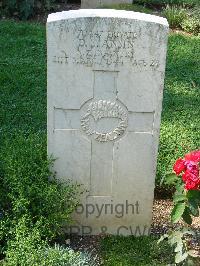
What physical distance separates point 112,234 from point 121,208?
0.25 meters

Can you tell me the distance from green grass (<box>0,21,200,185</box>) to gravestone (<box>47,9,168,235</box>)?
24.6 inches

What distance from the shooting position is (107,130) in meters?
3.95

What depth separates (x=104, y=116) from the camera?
3902mm

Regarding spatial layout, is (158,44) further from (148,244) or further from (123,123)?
(148,244)

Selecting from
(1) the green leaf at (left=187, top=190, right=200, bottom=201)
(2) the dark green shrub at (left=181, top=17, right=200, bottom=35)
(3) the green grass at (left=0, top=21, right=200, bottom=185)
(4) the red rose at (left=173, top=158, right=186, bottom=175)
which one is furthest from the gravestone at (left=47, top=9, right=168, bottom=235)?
(2) the dark green shrub at (left=181, top=17, right=200, bottom=35)

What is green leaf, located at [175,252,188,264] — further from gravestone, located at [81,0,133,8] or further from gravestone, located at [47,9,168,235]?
gravestone, located at [81,0,133,8]

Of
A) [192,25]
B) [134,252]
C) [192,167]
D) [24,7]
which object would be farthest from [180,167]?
[24,7]

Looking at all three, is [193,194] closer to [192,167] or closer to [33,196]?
[192,167]

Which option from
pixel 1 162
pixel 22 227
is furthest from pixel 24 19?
pixel 22 227

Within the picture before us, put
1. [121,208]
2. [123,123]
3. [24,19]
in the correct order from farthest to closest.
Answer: [24,19]
[121,208]
[123,123]

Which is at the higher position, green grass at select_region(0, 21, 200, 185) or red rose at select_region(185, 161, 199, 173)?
red rose at select_region(185, 161, 199, 173)

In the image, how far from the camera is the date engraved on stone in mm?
3863

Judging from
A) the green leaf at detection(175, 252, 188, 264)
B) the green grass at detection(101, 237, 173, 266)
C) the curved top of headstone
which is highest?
the curved top of headstone

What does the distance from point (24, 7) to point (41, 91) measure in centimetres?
366
